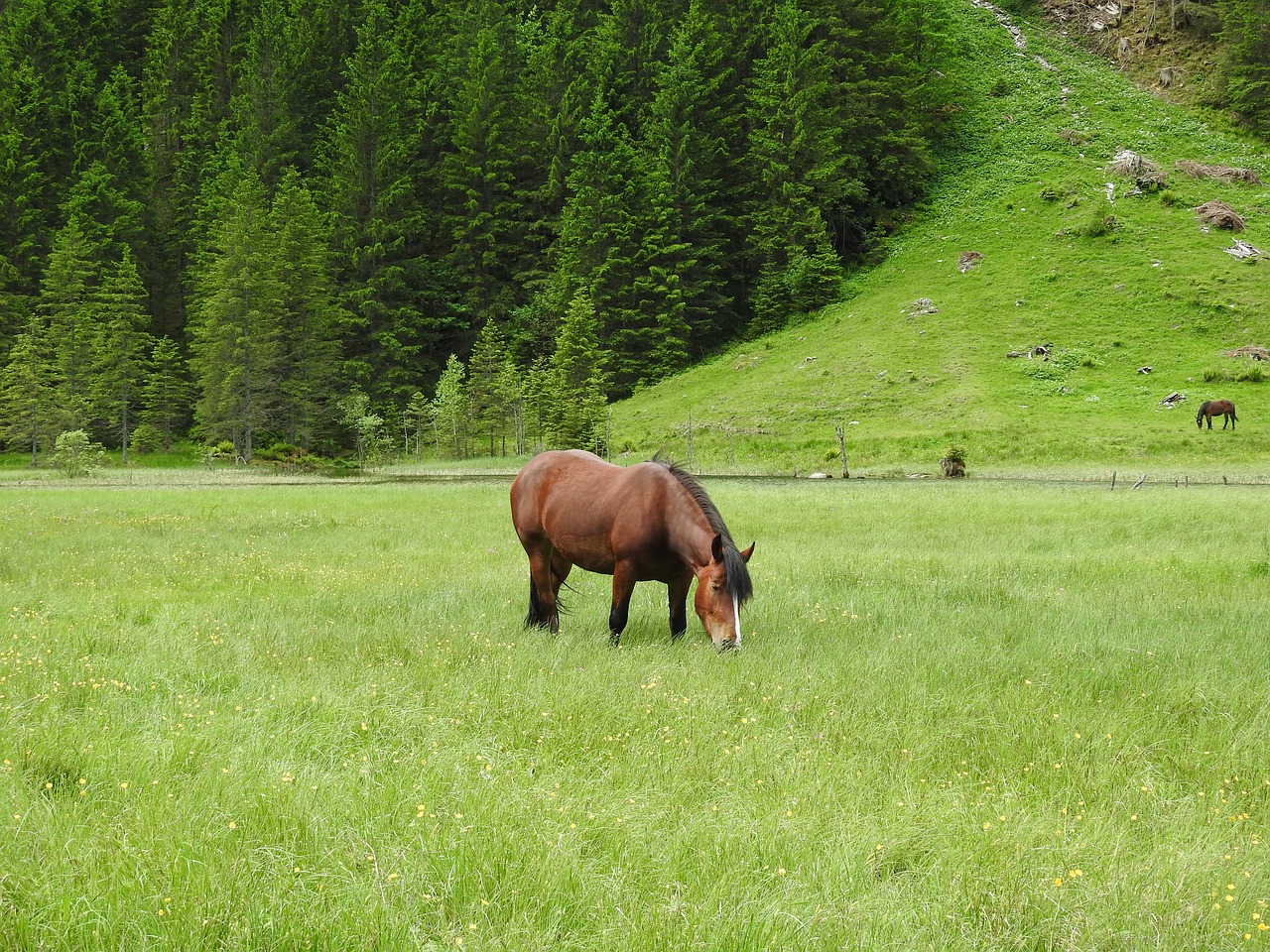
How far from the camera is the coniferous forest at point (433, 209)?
53250 millimetres

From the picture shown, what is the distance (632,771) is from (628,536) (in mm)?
3556

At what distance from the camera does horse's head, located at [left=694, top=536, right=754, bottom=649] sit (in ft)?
21.9

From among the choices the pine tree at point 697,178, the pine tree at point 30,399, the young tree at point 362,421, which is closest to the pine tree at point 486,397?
the young tree at point 362,421

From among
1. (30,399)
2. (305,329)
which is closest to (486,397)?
(305,329)

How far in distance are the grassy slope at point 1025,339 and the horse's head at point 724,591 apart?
2680 cm

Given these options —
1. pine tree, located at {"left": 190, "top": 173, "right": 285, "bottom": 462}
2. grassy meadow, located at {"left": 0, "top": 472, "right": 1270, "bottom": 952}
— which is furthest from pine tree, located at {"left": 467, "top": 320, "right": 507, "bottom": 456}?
grassy meadow, located at {"left": 0, "top": 472, "right": 1270, "bottom": 952}

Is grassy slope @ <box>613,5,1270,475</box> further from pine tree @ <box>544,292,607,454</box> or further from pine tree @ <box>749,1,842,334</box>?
pine tree @ <box>749,1,842,334</box>

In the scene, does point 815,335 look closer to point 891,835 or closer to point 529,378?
point 529,378

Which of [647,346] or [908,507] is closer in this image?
[908,507]

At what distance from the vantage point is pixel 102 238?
59.9 meters

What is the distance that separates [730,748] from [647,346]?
178 ft

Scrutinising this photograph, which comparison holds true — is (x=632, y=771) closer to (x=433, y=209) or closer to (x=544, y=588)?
(x=544, y=588)

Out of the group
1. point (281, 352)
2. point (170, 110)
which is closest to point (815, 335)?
point (281, 352)

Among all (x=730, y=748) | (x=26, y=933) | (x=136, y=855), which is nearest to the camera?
(x=26, y=933)
